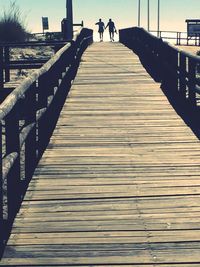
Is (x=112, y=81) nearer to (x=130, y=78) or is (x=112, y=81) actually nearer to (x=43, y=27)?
(x=130, y=78)

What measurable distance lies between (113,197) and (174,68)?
8000 millimetres

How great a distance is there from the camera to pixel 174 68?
44.9ft

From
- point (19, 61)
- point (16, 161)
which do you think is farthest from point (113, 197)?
point (19, 61)

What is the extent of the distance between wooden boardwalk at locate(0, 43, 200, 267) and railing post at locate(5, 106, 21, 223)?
5.4 inches

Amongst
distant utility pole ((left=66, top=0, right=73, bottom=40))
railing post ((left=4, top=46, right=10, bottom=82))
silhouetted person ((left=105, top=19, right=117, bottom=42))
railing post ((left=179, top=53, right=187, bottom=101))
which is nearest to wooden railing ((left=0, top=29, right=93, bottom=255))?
railing post ((left=179, top=53, right=187, bottom=101))

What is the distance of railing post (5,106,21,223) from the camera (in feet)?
17.2

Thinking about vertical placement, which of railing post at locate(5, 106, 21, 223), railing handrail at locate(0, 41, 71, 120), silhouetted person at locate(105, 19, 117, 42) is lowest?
silhouetted person at locate(105, 19, 117, 42)

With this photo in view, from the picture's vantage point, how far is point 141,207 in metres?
5.80

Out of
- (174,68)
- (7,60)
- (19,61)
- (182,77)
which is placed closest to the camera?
(182,77)

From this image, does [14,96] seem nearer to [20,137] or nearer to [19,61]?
[20,137]

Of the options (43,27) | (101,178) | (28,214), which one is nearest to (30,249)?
(28,214)

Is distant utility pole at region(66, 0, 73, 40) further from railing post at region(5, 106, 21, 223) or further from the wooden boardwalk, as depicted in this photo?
railing post at region(5, 106, 21, 223)

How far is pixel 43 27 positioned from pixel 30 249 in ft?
180

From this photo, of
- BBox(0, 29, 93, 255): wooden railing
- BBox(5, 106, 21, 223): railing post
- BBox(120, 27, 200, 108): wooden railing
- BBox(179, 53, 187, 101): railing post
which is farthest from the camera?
BBox(179, 53, 187, 101): railing post
